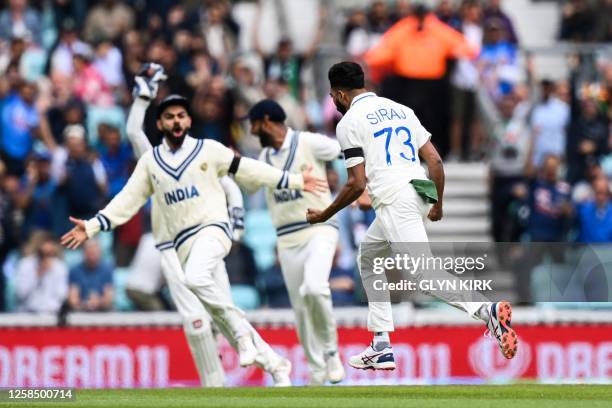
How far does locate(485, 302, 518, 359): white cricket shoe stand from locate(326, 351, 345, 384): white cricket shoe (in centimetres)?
342

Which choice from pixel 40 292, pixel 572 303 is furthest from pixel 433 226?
pixel 40 292

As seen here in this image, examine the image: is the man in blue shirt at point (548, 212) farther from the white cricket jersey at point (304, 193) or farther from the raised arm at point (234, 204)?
the raised arm at point (234, 204)

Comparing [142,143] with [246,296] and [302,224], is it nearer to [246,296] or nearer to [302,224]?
[302,224]

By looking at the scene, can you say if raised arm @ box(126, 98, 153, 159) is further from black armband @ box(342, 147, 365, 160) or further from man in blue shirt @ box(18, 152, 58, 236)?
man in blue shirt @ box(18, 152, 58, 236)

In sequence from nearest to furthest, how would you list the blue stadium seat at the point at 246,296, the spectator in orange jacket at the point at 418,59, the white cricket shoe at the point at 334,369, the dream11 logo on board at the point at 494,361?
the white cricket shoe at the point at 334,369
the dream11 logo on board at the point at 494,361
the blue stadium seat at the point at 246,296
the spectator in orange jacket at the point at 418,59

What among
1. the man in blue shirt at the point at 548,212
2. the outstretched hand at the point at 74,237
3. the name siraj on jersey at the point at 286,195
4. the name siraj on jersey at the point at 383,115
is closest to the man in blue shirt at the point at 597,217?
the man in blue shirt at the point at 548,212

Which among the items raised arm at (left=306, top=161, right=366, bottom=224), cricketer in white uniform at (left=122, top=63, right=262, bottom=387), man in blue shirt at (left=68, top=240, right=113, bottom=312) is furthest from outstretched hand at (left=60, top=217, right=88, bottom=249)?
man in blue shirt at (left=68, top=240, right=113, bottom=312)

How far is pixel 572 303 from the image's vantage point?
19.6 metres

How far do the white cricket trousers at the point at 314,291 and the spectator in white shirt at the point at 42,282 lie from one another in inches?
173

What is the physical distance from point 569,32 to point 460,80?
9.38ft

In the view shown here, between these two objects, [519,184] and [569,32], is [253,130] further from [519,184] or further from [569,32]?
[569,32]

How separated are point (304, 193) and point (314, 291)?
97 centimetres

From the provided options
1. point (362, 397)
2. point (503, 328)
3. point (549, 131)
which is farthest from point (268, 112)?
point (549, 131)

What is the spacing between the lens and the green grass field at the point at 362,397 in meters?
13.2
